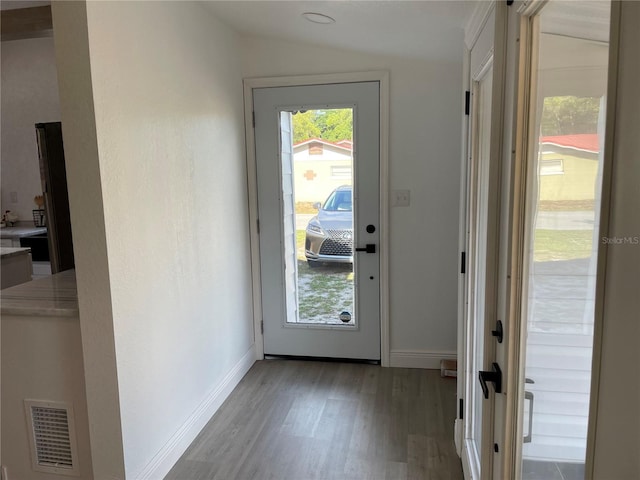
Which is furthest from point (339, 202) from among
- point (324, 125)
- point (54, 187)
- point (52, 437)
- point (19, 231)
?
point (19, 231)

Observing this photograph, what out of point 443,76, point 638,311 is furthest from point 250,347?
point 638,311

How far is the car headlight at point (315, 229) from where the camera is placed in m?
3.37

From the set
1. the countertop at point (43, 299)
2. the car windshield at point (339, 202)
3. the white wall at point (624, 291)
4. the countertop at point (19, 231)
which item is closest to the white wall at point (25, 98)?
the countertop at point (19, 231)

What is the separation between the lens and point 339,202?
330 centimetres

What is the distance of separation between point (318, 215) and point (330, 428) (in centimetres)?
149

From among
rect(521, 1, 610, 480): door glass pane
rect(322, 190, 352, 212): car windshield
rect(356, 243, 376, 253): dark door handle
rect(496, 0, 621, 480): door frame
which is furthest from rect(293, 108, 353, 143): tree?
rect(521, 1, 610, 480): door glass pane

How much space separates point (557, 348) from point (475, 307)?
102 centimetres

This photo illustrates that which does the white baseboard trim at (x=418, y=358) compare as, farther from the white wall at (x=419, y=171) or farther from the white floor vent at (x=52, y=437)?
the white floor vent at (x=52, y=437)

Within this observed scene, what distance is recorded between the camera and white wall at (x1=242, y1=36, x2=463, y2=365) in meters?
3.08

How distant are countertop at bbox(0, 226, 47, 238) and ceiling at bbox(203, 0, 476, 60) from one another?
272cm

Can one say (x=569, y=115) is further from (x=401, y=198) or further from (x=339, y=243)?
(x=339, y=243)

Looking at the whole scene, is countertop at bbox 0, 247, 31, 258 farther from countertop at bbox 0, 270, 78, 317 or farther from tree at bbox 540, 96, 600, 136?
tree at bbox 540, 96, 600, 136

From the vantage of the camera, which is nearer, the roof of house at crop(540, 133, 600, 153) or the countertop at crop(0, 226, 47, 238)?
the roof of house at crop(540, 133, 600, 153)

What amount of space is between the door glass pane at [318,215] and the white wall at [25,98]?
2721mm
